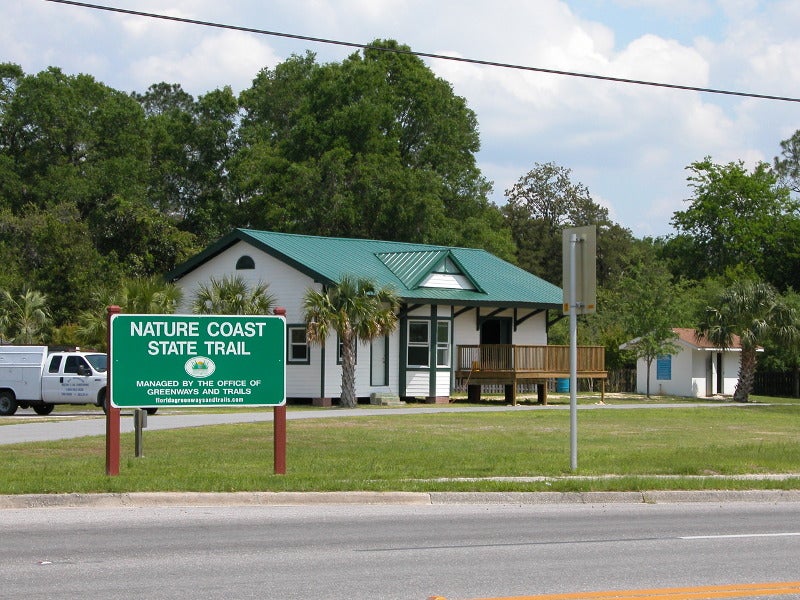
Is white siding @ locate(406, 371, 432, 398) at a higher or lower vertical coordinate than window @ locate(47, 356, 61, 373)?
lower

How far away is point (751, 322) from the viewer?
43688 millimetres

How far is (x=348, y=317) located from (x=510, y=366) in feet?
22.8

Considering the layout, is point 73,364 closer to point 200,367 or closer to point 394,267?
point 394,267

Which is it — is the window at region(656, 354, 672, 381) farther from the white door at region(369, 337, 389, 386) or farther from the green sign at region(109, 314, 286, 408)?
the green sign at region(109, 314, 286, 408)

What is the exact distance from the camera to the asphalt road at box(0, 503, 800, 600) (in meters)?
9.26

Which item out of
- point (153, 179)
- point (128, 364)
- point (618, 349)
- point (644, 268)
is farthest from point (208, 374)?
point (153, 179)

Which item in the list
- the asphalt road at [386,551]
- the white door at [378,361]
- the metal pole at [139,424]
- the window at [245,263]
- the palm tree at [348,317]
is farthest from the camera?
the window at [245,263]

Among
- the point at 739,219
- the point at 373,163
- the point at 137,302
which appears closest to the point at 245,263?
the point at 137,302

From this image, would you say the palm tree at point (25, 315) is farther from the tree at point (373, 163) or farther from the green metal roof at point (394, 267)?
the tree at point (373, 163)

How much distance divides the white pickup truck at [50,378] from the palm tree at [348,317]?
706 centimetres

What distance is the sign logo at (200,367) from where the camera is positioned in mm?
16469

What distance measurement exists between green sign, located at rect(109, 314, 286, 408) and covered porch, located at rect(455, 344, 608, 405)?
2315 centimetres

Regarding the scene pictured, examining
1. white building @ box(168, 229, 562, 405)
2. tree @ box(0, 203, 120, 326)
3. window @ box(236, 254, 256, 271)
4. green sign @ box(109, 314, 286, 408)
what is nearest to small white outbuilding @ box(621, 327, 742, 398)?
white building @ box(168, 229, 562, 405)

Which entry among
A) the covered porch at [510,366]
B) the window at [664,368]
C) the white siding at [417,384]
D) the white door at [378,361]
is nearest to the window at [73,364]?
the white door at [378,361]
